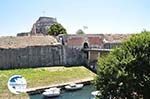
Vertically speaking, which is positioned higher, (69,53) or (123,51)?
(123,51)

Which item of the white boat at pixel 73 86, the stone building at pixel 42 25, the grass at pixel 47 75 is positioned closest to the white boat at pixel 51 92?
the white boat at pixel 73 86

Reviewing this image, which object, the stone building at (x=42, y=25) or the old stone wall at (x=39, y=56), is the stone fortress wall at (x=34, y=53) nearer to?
the old stone wall at (x=39, y=56)

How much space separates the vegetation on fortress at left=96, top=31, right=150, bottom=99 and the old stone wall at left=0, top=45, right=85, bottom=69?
109 feet

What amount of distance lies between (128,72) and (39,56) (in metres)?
36.5

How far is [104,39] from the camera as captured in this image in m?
71.1

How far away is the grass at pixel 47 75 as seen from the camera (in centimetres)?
4484

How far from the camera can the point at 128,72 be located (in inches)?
867

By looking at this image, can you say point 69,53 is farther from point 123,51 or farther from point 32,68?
point 123,51

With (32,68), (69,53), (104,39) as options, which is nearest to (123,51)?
(32,68)

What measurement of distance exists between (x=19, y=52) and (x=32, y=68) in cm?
437

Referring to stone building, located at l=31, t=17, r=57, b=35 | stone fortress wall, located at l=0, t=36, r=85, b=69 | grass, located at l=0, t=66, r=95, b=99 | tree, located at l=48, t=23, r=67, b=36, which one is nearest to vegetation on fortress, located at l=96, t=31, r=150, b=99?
grass, located at l=0, t=66, r=95, b=99

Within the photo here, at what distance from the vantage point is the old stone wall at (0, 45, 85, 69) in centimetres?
5397

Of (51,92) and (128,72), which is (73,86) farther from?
(128,72)

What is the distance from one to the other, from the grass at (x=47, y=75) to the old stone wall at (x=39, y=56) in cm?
324
